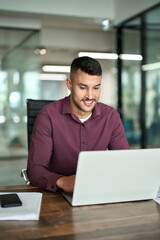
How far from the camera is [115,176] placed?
1.24 metres

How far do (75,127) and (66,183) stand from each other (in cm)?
55

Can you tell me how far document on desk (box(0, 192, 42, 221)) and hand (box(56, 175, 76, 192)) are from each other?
118mm

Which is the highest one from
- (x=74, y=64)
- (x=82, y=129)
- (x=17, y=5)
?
(x=17, y=5)

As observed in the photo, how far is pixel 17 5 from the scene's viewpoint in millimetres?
5469

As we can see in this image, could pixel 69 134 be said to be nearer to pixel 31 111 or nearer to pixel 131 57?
pixel 31 111

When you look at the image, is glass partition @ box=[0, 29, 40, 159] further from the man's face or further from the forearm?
the forearm

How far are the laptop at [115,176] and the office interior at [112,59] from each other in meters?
3.50

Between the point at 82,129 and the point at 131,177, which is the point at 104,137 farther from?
the point at 131,177

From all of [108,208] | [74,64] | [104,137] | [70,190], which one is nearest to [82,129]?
[104,137]

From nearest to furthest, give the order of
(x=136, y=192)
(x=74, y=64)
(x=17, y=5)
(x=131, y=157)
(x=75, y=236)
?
(x=75, y=236) → (x=131, y=157) → (x=136, y=192) → (x=74, y=64) → (x=17, y=5)

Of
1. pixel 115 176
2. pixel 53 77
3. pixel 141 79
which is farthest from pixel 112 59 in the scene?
pixel 115 176

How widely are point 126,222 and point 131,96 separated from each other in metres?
5.11

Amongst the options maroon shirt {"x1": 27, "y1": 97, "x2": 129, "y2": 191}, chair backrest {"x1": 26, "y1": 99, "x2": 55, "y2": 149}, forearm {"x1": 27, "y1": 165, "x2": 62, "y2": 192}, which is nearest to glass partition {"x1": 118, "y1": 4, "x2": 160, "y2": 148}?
chair backrest {"x1": 26, "y1": 99, "x2": 55, "y2": 149}

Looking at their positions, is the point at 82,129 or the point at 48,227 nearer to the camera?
the point at 48,227
